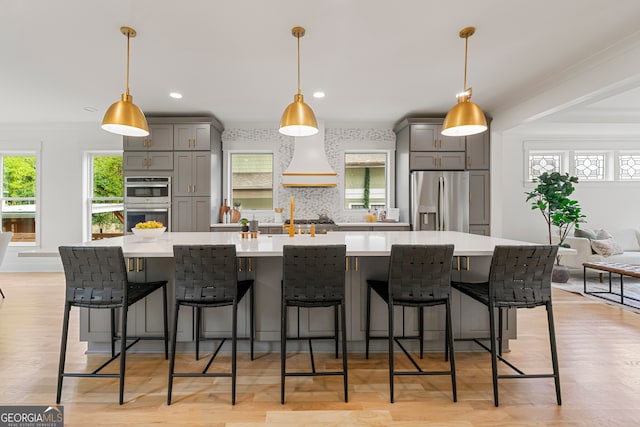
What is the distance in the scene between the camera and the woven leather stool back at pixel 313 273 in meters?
1.89

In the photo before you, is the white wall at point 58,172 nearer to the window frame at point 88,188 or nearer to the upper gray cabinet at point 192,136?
the window frame at point 88,188

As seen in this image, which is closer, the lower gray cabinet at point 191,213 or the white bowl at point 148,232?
the white bowl at point 148,232

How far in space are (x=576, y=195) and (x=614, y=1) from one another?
5.29 metres

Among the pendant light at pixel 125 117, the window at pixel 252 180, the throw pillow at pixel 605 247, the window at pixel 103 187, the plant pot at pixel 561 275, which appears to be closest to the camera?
the pendant light at pixel 125 117

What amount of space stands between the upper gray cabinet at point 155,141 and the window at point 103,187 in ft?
4.13

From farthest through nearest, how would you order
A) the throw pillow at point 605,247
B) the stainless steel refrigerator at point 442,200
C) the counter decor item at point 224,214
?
the counter decor item at point 224,214 < the throw pillow at point 605,247 < the stainless steel refrigerator at point 442,200

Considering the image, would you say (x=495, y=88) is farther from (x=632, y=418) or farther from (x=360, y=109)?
(x=632, y=418)

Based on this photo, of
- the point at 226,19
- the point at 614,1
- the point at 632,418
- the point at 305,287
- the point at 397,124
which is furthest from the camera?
the point at 397,124

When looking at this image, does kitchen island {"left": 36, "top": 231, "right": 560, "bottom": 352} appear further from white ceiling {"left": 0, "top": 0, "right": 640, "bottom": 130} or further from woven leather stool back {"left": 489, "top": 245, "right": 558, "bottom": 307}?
white ceiling {"left": 0, "top": 0, "right": 640, "bottom": 130}

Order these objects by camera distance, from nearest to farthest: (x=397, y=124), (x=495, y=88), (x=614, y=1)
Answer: (x=614, y=1), (x=495, y=88), (x=397, y=124)

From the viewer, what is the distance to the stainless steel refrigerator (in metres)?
4.67

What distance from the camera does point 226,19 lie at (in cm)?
241

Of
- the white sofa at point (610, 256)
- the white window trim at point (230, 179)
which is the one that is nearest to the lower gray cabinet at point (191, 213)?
the white window trim at point (230, 179)

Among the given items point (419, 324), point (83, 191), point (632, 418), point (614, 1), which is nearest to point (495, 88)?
point (614, 1)
